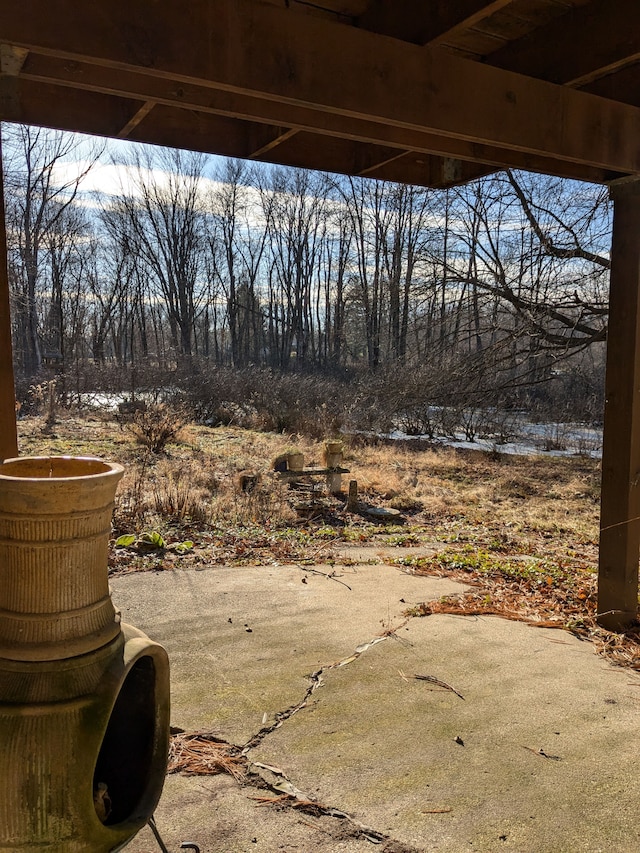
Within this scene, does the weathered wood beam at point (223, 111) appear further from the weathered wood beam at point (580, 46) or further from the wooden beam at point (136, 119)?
the weathered wood beam at point (580, 46)

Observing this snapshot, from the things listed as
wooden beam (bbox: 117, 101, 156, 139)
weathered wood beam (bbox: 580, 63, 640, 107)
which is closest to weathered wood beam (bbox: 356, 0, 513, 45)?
wooden beam (bbox: 117, 101, 156, 139)

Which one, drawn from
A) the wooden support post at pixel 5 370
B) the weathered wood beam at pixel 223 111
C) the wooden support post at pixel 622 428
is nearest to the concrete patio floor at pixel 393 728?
the wooden support post at pixel 622 428

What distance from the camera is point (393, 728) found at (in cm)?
260

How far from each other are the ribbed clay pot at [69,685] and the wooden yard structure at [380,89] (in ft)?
3.42

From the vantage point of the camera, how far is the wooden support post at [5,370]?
2293mm

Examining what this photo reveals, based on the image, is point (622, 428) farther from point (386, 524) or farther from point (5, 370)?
point (386, 524)

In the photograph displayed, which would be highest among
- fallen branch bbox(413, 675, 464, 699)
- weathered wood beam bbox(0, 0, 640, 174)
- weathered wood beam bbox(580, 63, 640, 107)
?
weathered wood beam bbox(580, 63, 640, 107)

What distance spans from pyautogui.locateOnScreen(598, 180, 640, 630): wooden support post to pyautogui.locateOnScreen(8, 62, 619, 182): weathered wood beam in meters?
0.42

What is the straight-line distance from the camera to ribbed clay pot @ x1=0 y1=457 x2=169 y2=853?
4.36 feet

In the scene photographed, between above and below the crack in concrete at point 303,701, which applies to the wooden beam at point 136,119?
above

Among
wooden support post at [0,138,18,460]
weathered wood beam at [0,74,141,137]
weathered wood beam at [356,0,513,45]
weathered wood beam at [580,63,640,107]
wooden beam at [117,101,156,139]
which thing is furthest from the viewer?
weathered wood beam at [580,63,640,107]

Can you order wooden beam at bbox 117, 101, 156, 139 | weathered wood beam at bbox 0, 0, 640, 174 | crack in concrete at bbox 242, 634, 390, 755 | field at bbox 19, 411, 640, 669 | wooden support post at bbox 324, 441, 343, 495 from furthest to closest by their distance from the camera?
wooden support post at bbox 324, 441, 343, 495, field at bbox 19, 411, 640, 669, wooden beam at bbox 117, 101, 156, 139, crack in concrete at bbox 242, 634, 390, 755, weathered wood beam at bbox 0, 0, 640, 174

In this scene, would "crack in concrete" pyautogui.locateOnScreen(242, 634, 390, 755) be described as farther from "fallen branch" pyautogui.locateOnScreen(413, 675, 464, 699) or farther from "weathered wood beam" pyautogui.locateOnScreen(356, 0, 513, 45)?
"weathered wood beam" pyautogui.locateOnScreen(356, 0, 513, 45)

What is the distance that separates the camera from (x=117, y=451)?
1231 centimetres
